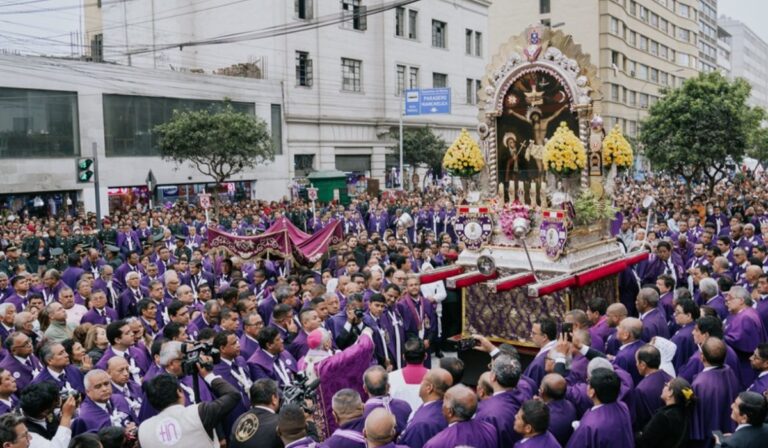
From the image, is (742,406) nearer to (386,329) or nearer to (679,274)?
(386,329)

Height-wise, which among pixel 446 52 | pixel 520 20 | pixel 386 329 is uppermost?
pixel 520 20

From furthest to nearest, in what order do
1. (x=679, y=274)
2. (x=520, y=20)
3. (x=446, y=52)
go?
(x=520, y=20)
(x=446, y=52)
(x=679, y=274)

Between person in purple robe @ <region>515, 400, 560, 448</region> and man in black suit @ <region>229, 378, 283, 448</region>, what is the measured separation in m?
1.77

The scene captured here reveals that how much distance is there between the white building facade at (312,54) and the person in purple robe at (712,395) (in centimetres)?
3080

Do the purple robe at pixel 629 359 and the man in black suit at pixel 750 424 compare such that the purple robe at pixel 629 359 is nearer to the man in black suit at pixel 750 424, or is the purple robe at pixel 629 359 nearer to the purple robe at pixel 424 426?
the man in black suit at pixel 750 424

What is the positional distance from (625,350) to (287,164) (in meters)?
31.7

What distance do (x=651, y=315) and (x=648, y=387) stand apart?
Answer: 2.49 meters

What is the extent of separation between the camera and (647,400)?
634cm

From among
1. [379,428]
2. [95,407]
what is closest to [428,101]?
[95,407]

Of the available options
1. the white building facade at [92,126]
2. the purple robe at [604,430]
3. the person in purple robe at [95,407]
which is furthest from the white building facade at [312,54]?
→ the purple robe at [604,430]

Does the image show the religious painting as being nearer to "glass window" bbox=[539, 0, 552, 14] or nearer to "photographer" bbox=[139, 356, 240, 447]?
"photographer" bbox=[139, 356, 240, 447]

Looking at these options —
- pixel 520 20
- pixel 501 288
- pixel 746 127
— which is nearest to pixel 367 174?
pixel 746 127

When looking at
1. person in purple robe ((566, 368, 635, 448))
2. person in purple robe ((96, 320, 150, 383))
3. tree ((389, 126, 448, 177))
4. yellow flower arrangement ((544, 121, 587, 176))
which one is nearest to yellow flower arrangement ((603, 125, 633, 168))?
yellow flower arrangement ((544, 121, 587, 176))

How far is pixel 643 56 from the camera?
223ft
